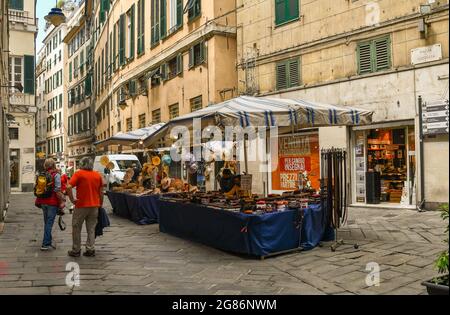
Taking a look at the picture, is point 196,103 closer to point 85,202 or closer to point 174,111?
point 174,111

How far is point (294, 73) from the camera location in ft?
51.9

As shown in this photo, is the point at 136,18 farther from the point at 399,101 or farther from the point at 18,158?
the point at 399,101

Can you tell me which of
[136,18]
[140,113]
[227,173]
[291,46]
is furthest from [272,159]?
[136,18]

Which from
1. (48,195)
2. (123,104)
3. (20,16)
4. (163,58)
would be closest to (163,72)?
(163,58)

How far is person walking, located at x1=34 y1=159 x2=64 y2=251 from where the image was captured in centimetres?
809

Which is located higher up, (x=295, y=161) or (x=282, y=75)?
(x=282, y=75)

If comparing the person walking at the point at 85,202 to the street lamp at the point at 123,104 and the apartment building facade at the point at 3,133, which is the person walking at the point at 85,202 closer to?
the apartment building facade at the point at 3,133

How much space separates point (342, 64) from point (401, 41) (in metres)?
1.96

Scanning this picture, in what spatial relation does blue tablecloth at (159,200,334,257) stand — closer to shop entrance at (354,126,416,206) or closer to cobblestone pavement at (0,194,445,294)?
cobblestone pavement at (0,194,445,294)

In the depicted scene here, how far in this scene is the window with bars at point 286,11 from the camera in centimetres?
1563

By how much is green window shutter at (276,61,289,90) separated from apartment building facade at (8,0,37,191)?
15043 millimetres

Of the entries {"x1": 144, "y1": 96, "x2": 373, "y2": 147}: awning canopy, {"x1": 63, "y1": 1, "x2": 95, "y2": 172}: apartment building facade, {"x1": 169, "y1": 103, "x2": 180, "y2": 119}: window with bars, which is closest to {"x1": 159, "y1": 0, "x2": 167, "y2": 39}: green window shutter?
{"x1": 169, "y1": 103, "x2": 180, "y2": 119}: window with bars

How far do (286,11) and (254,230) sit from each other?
35.0ft

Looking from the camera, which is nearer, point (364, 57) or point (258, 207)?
point (258, 207)
